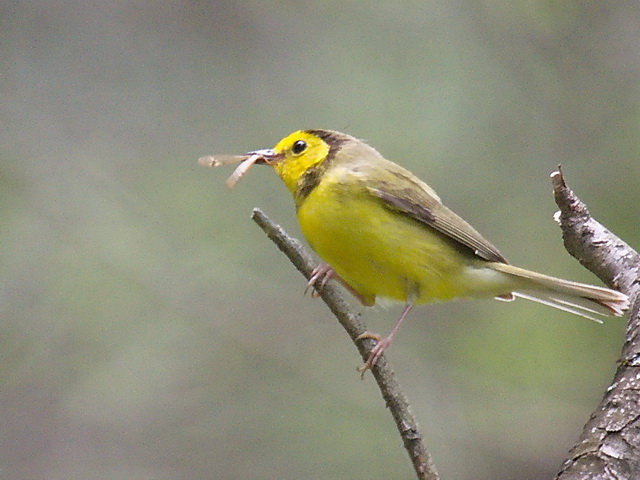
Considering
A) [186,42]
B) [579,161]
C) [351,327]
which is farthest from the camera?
[186,42]

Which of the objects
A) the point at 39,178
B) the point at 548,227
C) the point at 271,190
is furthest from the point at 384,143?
the point at 39,178

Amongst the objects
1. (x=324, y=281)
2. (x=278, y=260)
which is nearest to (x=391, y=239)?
(x=324, y=281)

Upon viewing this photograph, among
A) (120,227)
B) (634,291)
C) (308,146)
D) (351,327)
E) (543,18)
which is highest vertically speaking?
(543,18)

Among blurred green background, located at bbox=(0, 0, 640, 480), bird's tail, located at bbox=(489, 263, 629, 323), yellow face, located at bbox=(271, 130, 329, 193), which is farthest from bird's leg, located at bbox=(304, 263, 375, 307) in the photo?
blurred green background, located at bbox=(0, 0, 640, 480)

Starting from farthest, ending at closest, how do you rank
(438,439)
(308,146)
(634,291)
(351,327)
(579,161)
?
(579,161), (438,439), (308,146), (634,291), (351,327)

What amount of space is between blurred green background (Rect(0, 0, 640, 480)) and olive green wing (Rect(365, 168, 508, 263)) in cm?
144

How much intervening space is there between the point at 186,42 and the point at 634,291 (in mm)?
5869

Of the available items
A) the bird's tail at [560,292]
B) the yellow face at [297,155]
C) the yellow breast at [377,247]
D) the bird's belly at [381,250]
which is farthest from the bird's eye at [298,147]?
the bird's tail at [560,292]

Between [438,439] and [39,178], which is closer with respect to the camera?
[438,439]

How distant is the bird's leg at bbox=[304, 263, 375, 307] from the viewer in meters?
3.48

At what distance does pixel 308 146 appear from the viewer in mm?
4797

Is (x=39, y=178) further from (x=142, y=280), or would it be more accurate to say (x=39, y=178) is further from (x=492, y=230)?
(x=492, y=230)

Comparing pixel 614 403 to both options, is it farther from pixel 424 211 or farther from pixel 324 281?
pixel 424 211

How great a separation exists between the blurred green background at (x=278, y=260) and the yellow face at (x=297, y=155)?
151 centimetres
